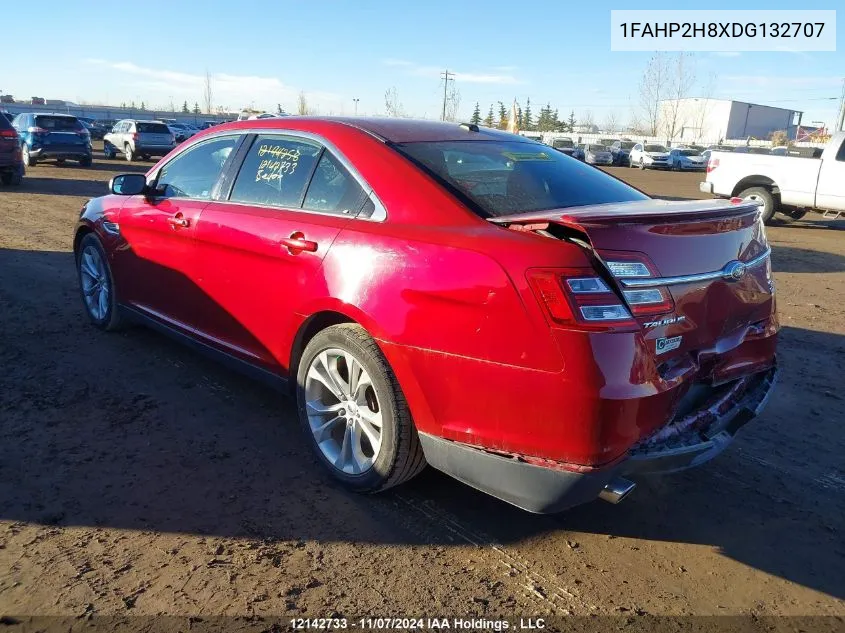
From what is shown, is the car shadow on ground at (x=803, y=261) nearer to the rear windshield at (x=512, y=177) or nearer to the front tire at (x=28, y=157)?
the rear windshield at (x=512, y=177)

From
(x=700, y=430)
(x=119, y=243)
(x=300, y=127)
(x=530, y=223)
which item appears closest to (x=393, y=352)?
(x=530, y=223)

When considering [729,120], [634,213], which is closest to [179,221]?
[634,213]

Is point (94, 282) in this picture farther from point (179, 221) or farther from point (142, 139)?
point (142, 139)

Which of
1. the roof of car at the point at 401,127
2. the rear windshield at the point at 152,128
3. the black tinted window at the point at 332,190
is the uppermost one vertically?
the roof of car at the point at 401,127

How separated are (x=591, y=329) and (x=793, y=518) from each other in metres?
1.54

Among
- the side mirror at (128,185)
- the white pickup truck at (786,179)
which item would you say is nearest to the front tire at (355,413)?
the side mirror at (128,185)

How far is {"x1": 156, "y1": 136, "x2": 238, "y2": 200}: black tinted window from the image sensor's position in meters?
4.34

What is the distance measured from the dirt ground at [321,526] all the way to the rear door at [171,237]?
0.54 m

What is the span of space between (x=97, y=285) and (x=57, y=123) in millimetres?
19189

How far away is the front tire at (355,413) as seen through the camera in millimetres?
2982

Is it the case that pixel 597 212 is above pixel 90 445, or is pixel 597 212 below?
above

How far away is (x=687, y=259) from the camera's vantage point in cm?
269

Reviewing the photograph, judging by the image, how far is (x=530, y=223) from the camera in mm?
2676

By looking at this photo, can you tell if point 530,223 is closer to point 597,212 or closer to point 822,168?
point 597,212
